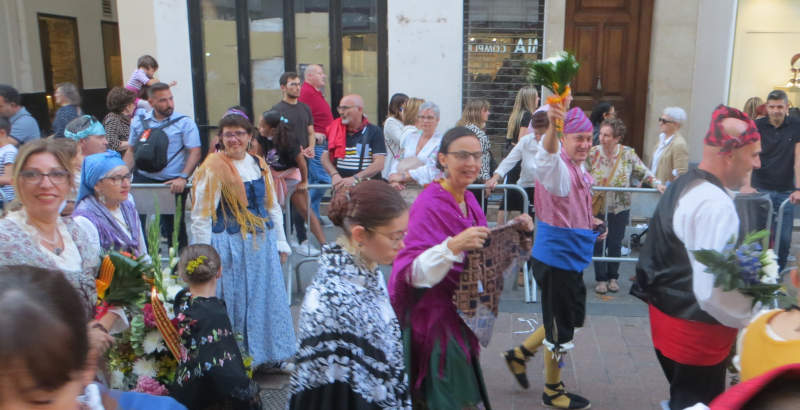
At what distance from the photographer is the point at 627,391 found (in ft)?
15.9

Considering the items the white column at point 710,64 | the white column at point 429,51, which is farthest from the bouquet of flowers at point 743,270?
the white column at point 710,64

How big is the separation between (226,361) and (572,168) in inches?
96.3

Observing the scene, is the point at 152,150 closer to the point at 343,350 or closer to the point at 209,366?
the point at 209,366

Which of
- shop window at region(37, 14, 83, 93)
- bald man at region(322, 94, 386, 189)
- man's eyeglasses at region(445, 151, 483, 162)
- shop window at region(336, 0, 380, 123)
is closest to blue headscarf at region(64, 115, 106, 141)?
bald man at region(322, 94, 386, 189)

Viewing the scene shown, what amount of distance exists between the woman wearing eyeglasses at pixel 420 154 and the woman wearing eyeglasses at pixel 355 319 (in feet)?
11.8

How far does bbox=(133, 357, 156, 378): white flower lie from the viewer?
367 cm

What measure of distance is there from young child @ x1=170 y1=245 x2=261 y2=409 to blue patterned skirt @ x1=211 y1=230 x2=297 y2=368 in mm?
1048

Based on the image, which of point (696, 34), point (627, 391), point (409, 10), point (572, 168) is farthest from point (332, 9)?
point (627, 391)

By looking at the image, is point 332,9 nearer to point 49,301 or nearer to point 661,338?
point 661,338

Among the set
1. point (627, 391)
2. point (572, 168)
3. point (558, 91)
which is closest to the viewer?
point (558, 91)

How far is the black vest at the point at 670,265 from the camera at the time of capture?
3.27m

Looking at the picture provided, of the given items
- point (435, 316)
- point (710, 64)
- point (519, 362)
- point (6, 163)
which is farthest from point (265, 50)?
point (435, 316)

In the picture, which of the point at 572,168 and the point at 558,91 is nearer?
the point at 558,91

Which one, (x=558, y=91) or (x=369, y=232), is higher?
(x=558, y=91)
